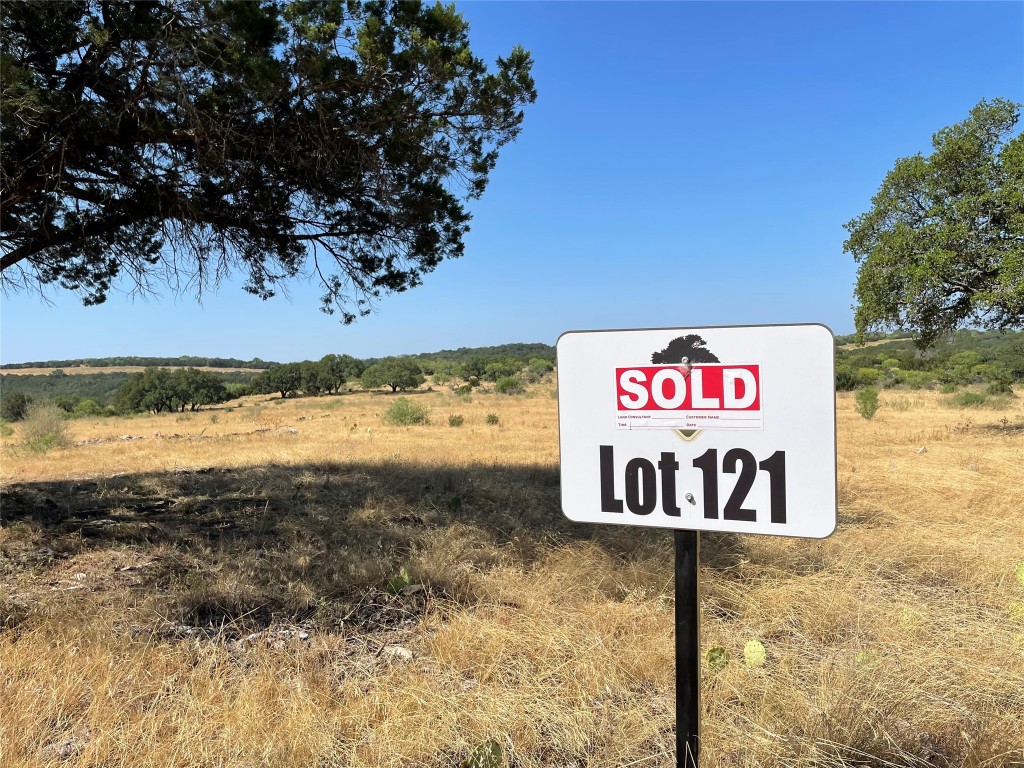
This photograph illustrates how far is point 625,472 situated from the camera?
173 cm

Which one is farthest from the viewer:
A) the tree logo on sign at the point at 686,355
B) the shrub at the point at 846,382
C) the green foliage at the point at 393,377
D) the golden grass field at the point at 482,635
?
the green foliage at the point at 393,377

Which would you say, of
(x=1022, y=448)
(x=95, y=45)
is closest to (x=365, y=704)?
(x=95, y=45)

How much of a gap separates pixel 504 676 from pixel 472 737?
1.60ft

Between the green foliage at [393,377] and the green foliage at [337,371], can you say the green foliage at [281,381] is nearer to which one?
the green foliage at [337,371]

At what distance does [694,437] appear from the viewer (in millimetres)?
1642

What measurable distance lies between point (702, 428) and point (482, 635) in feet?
6.96

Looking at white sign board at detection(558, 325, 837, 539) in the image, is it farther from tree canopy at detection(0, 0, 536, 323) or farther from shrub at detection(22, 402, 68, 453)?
shrub at detection(22, 402, 68, 453)

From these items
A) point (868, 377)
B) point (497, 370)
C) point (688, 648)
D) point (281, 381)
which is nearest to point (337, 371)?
point (281, 381)

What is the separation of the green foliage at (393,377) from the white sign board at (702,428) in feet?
168

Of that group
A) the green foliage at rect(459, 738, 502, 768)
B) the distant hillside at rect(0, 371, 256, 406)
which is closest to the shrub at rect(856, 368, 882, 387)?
the green foliage at rect(459, 738, 502, 768)

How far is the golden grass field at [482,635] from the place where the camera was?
2.31 meters

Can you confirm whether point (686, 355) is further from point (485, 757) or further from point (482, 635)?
point (482, 635)

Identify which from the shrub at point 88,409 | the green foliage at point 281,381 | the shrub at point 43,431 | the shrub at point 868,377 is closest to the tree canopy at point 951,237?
the shrub at point 43,431

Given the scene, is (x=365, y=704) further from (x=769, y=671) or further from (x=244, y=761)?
(x=769, y=671)
